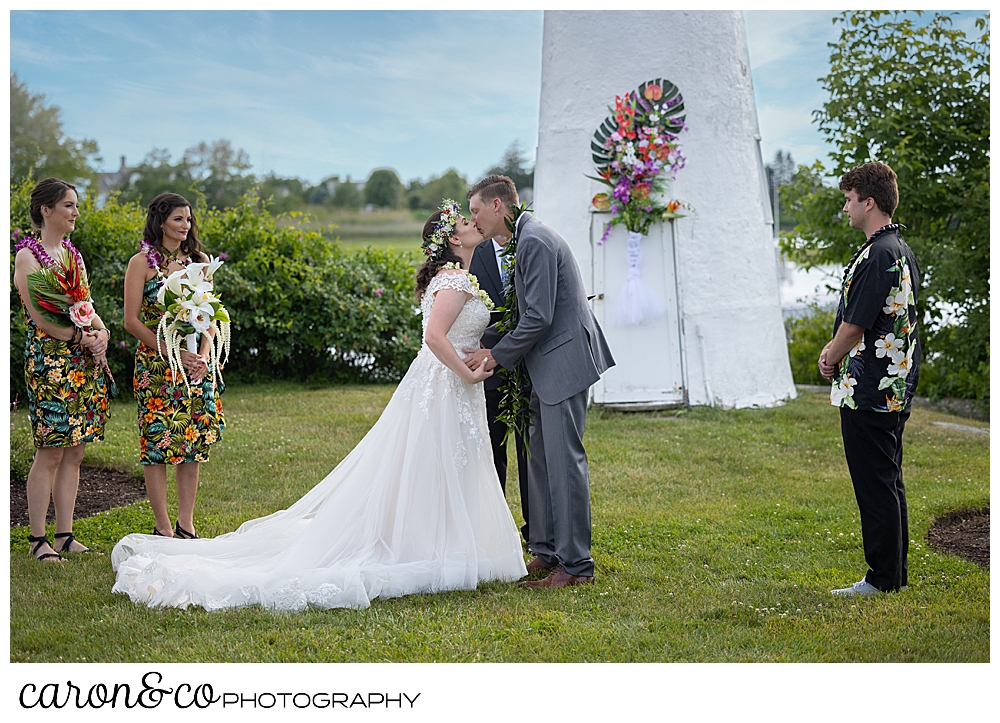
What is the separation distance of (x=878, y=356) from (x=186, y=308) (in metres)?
3.62

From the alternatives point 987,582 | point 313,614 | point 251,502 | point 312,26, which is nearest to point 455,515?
point 313,614

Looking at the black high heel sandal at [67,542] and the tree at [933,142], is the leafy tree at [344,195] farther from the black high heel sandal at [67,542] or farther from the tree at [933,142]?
the black high heel sandal at [67,542]

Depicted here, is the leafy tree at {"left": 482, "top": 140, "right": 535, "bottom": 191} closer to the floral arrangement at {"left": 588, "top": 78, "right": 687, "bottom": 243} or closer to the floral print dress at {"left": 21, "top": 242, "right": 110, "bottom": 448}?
the floral arrangement at {"left": 588, "top": 78, "right": 687, "bottom": 243}

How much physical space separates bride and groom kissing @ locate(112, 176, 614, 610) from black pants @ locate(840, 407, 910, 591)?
128cm

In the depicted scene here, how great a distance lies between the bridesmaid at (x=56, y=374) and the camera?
4637mm

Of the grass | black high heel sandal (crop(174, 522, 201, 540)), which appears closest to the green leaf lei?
the grass

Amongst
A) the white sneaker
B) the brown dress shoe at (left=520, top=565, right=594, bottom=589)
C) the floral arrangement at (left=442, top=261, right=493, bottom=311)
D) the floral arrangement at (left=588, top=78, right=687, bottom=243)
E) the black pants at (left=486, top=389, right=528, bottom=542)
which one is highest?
the floral arrangement at (left=588, top=78, right=687, bottom=243)

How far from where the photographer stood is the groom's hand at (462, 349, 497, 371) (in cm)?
443

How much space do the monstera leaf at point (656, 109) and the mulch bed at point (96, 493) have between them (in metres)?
5.60

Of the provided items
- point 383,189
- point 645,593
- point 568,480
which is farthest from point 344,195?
point 645,593

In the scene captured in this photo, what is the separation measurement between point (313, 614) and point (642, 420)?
5423 mm

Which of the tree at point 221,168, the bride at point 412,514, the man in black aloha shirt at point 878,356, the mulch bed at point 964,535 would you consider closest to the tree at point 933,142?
the mulch bed at point 964,535

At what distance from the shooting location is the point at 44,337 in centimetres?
471
